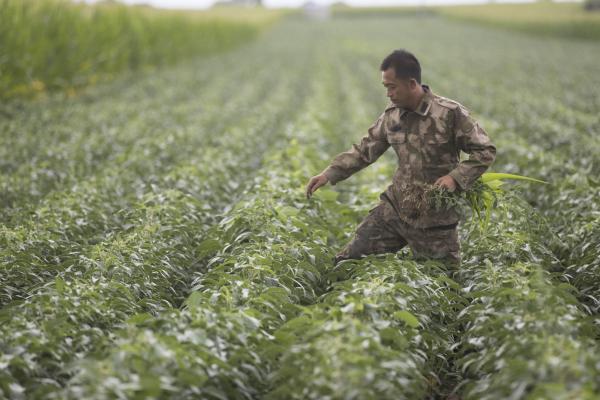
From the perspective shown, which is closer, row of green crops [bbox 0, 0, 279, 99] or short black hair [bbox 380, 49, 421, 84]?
short black hair [bbox 380, 49, 421, 84]

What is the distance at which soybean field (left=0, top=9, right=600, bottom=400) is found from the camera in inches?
133

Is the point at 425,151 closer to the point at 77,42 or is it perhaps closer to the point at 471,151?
the point at 471,151

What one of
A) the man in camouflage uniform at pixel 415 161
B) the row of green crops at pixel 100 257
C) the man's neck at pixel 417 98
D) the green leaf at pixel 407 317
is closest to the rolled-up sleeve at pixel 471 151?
the man in camouflage uniform at pixel 415 161

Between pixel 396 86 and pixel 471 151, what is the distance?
0.71 meters

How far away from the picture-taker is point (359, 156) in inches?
208

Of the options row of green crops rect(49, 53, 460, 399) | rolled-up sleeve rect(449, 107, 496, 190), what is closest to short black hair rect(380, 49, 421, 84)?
rolled-up sleeve rect(449, 107, 496, 190)

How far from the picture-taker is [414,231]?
5125 mm

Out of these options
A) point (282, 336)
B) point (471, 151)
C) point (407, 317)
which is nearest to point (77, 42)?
point (471, 151)

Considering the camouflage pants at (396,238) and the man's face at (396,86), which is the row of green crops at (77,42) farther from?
the man's face at (396,86)

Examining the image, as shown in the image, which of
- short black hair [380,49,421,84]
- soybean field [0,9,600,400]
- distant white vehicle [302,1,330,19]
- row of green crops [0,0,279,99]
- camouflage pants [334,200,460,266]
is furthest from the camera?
distant white vehicle [302,1,330,19]

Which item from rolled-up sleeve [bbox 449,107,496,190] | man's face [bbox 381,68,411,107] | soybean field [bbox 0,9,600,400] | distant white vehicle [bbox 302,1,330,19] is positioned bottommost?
soybean field [bbox 0,9,600,400]

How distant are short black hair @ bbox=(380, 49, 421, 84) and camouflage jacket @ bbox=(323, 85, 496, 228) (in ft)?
0.82

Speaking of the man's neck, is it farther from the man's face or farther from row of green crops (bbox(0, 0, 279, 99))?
row of green crops (bbox(0, 0, 279, 99))

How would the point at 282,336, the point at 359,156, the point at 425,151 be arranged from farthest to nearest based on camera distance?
the point at 359,156 → the point at 425,151 → the point at 282,336
